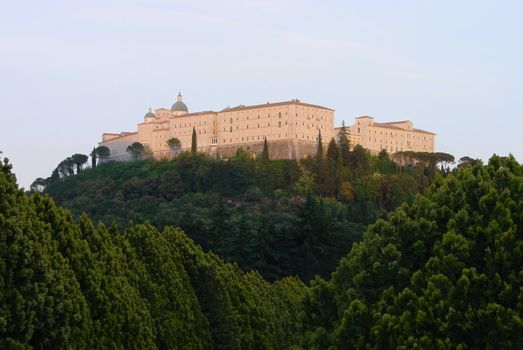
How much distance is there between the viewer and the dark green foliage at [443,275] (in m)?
16.7

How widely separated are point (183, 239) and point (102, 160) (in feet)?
351

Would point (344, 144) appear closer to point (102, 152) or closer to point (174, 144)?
point (174, 144)

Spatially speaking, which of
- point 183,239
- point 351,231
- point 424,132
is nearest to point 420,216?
point 183,239

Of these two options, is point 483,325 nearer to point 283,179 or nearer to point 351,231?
point 351,231

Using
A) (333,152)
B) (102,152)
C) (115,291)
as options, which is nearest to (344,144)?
(333,152)

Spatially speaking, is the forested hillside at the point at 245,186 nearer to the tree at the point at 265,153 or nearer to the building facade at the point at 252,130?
the tree at the point at 265,153

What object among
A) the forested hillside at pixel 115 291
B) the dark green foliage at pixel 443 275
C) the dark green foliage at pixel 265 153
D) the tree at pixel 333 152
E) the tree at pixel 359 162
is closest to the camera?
the forested hillside at pixel 115 291

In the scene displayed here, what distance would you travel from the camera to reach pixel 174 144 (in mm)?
123125

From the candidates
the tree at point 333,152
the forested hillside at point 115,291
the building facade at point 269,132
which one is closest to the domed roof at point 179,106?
the building facade at point 269,132

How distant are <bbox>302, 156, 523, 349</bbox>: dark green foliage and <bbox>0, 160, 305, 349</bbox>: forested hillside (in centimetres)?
346

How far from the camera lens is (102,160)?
133375 mm

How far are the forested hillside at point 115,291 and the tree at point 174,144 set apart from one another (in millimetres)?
88546

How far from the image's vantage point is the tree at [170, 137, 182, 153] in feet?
404

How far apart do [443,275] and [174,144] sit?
351 feet
